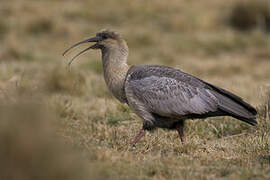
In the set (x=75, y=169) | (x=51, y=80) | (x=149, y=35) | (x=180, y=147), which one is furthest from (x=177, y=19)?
(x=75, y=169)

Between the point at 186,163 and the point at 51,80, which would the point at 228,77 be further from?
the point at 186,163

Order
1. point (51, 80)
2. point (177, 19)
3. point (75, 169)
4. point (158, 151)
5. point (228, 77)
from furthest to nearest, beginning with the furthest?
point (177, 19), point (228, 77), point (51, 80), point (158, 151), point (75, 169)

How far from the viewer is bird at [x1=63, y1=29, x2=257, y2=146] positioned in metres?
6.43

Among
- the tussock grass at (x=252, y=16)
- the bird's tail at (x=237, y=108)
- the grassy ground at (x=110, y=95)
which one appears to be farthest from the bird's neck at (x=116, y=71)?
the tussock grass at (x=252, y=16)

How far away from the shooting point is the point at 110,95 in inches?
395

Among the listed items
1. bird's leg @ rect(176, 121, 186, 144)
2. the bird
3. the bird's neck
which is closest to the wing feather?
the bird

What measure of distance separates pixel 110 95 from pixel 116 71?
127 inches

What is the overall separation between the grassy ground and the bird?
31cm

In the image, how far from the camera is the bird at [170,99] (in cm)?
643

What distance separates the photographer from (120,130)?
24.7 ft

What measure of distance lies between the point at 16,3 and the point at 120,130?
11.2 metres

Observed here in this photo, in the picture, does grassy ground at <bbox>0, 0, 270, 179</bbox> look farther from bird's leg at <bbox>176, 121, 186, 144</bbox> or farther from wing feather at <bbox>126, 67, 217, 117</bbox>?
wing feather at <bbox>126, 67, 217, 117</bbox>

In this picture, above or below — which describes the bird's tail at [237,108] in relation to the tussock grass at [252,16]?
below

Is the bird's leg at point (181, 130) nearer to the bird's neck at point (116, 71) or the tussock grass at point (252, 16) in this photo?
the bird's neck at point (116, 71)
